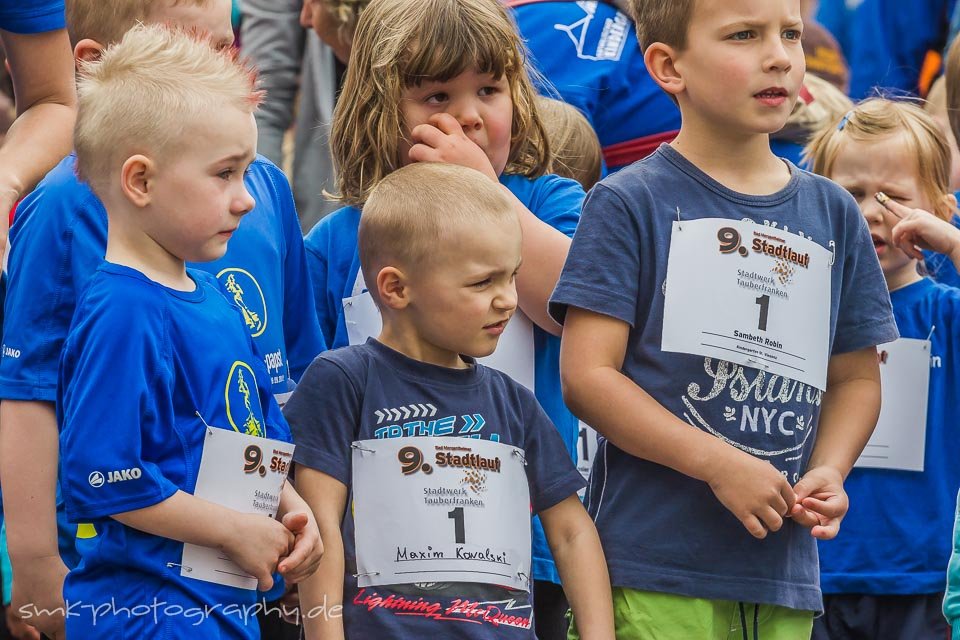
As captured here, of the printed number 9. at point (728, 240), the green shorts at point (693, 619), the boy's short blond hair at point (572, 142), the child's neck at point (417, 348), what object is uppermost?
the boy's short blond hair at point (572, 142)

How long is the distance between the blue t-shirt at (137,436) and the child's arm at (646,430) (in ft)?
2.29

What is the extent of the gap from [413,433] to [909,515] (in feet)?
5.77

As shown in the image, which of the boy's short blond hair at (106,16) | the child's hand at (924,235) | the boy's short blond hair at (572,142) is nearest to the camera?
the boy's short blond hair at (106,16)

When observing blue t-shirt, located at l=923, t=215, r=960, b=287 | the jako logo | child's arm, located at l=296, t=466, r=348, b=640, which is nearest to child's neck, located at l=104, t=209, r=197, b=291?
the jako logo

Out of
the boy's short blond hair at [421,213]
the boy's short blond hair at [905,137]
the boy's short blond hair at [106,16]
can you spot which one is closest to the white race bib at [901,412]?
the boy's short blond hair at [905,137]

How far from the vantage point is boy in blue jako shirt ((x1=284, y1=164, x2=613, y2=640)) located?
8.93ft

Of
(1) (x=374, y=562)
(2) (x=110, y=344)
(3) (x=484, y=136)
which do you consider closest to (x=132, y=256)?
(2) (x=110, y=344)

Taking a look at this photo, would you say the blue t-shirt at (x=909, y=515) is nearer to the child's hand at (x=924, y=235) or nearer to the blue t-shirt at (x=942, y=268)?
the child's hand at (x=924, y=235)

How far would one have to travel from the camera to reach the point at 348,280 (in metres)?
3.33

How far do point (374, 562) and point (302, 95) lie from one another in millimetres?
3506

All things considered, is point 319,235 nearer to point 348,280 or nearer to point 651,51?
point 348,280

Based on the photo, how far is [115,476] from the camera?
2.43 m

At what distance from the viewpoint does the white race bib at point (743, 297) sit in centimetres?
284

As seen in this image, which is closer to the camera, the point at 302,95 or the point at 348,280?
the point at 348,280
